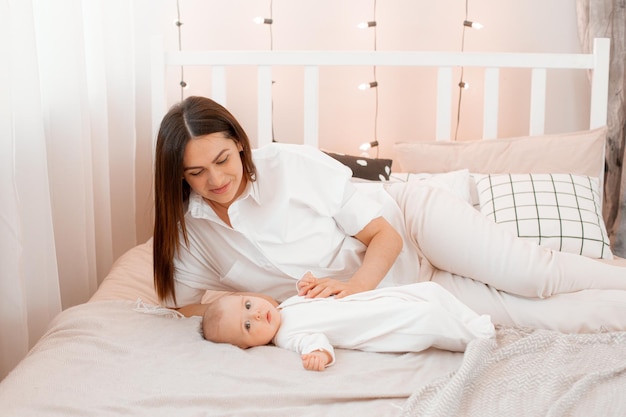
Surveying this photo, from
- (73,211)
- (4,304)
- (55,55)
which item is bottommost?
(4,304)

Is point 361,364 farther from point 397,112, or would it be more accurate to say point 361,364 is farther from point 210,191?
point 397,112

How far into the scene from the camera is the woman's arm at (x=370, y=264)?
1.40 metres

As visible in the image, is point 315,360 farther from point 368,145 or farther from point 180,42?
point 180,42

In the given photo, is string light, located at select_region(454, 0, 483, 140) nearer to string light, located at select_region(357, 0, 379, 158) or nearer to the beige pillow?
string light, located at select_region(357, 0, 379, 158)

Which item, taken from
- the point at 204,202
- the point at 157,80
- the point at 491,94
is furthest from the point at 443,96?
the point at 204,202

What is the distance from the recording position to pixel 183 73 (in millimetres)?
2543

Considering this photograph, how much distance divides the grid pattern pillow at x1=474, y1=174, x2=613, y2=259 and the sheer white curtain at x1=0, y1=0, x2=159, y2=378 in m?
1.04

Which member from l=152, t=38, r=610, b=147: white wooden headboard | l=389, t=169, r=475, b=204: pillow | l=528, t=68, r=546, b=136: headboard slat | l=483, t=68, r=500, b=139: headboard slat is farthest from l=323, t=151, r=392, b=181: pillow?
l=528, t=68, r=546, b=136: headboard slat

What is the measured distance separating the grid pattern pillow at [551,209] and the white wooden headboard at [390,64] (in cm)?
37

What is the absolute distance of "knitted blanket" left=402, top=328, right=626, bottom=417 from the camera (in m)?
1.02

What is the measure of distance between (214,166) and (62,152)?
53 cm

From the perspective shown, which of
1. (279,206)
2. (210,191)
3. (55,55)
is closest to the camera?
(210,191)

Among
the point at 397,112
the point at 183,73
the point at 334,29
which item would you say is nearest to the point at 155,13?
the point at 183,73

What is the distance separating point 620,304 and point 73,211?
1.23m
